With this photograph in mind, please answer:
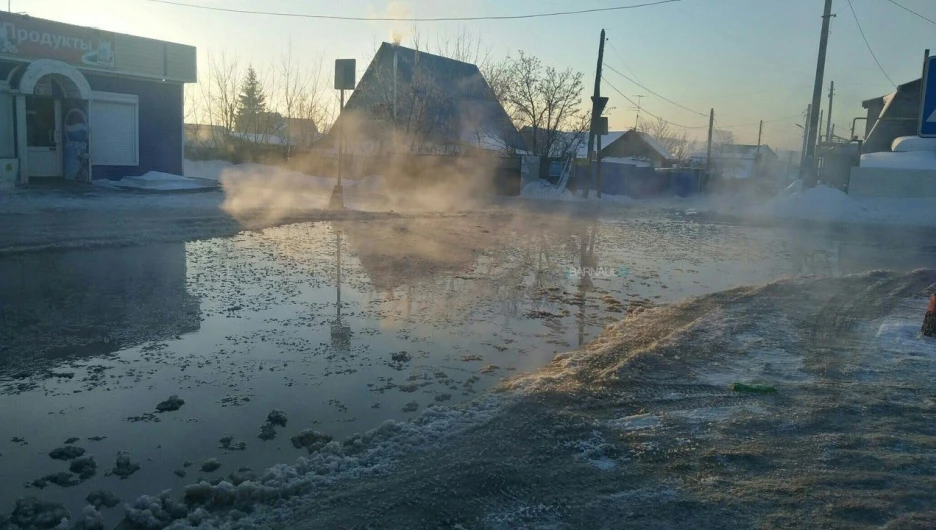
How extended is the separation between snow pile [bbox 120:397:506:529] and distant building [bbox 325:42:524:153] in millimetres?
30582

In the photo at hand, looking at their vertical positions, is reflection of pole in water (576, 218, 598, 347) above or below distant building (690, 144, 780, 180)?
below

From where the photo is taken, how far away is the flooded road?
4352 millimetres

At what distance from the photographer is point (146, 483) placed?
3.76 m

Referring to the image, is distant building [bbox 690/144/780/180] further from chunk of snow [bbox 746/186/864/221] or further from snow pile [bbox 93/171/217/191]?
snow pile [bbox 93/171/217/191]

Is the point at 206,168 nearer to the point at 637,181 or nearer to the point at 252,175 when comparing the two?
the point at 252,175

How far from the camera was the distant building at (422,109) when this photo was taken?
114ft

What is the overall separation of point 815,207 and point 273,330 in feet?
78.8

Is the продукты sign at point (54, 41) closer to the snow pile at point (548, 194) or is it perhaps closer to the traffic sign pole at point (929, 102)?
the snow pile at point (548, 194)

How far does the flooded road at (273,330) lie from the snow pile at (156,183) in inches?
440

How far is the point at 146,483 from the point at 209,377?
1.77 metres

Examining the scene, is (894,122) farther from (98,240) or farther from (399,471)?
(399,471)

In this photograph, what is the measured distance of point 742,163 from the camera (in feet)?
303

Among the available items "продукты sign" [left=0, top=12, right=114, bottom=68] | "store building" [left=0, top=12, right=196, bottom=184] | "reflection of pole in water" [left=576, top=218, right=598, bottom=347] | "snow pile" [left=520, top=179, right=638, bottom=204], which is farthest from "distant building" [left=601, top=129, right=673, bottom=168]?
"продукты sign" [left=0, top=12, right=114, bottom=68]

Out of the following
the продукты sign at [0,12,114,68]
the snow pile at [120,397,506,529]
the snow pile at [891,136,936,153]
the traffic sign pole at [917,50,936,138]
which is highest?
the продукты sign at [0,12,114,68]
